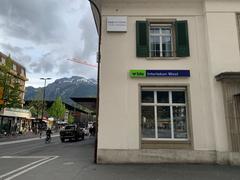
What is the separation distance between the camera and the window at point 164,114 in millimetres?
12148

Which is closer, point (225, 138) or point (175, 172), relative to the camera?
point (175, 172)

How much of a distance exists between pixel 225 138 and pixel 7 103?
30148 mm

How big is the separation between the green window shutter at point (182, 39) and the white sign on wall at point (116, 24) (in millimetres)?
2939

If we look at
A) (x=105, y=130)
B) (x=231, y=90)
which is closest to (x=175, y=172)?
(x=105, y=130)

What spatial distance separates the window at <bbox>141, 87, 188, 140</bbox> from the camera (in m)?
12.1

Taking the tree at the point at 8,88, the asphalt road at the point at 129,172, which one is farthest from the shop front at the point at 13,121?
the asphalt road at the point at 129,172

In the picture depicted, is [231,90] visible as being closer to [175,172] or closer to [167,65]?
[167,65]

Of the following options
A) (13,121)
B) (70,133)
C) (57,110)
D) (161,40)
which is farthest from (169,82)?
(57,110)

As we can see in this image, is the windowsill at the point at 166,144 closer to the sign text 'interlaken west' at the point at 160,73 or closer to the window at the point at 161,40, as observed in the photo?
the sign text 'interlaken west' at the point at 160,73

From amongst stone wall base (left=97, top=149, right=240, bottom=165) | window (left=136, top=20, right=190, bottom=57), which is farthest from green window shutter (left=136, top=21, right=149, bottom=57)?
stone wall base (left=97, top=149, right=240, bottom=165)

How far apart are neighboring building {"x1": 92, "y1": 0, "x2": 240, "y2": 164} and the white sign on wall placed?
55 millimetres

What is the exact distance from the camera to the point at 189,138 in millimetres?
11891

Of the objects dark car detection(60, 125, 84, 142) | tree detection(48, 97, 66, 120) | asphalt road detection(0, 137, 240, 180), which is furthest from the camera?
tree detection(48, 97, 66, 120)

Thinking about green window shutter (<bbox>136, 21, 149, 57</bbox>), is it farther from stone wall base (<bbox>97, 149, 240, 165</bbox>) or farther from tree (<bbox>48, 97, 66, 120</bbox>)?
tree (<bbox>48, 97, 66, 120</bbox>)
